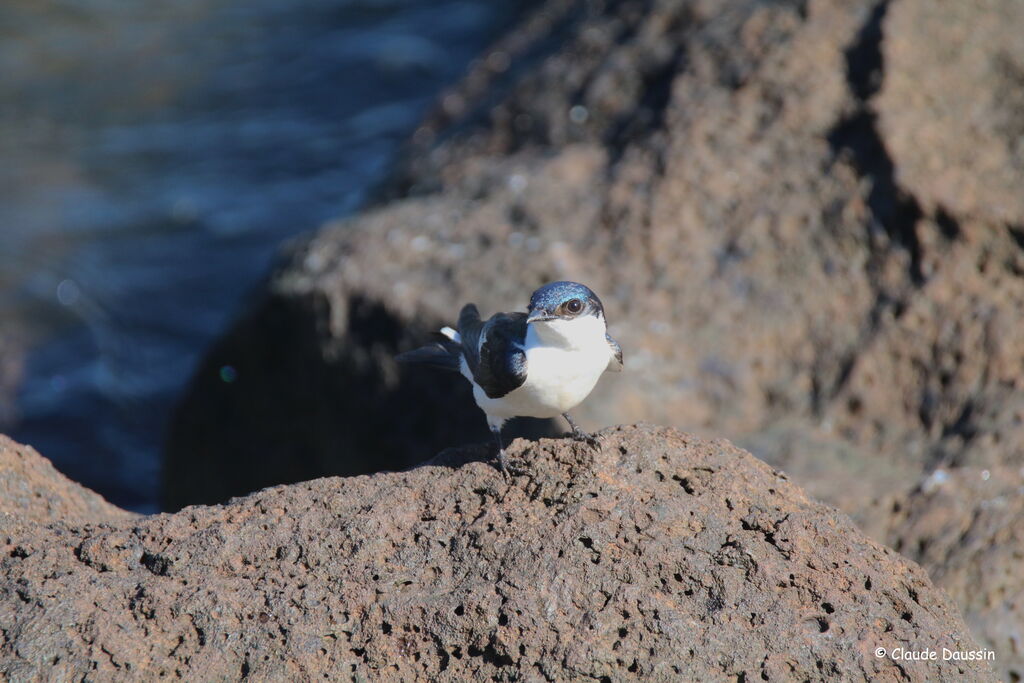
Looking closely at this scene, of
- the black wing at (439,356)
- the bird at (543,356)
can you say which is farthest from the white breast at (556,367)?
the black wing at (439,356)

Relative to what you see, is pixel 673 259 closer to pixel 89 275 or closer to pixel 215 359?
pixel 215 359

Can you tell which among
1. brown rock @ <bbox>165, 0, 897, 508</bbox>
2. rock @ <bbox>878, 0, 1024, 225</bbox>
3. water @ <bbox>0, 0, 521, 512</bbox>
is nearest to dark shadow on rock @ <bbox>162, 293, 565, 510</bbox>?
brown rock @ <bbox>165, 0, 897, 508</bbox>

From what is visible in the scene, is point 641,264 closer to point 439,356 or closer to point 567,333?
point 439,356

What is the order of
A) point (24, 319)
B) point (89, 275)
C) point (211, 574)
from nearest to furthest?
point (211, 574)
point (24, 319)
point (89, 275)

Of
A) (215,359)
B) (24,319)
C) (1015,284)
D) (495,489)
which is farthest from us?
(24,319)

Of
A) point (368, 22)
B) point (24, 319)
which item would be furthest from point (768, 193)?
point (368, 22)

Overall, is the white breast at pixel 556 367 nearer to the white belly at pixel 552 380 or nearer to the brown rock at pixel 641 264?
the white belly at pixel 552 380

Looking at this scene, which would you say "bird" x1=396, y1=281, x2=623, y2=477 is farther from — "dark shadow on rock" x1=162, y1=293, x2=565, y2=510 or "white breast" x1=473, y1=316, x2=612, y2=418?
"dark shadow on rock" x1=162, y1=293, x2=565, y2=510

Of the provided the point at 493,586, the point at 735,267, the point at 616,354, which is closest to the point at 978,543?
the point at 616,354
